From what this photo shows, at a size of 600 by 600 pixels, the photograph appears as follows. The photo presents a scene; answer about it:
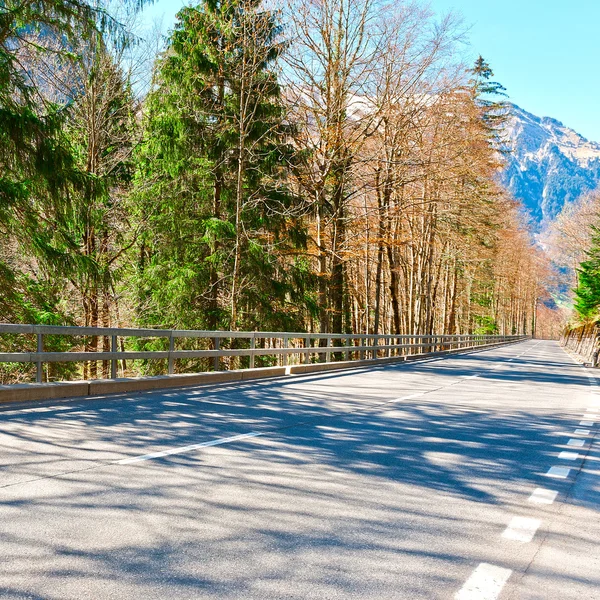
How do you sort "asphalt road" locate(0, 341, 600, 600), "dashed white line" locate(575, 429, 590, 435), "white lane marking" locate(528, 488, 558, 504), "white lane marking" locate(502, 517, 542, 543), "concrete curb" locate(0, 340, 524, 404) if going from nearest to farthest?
"asphalt road" locate(0, 341, 600, 600), "white lane marking" locate(502, 517, 542, 543), "white lane marking" locate(528, 488, 558, 504), "dashed white line" locate(575, 429, 590, 435), "concrete curb" locate(0, 340, 524, 404)

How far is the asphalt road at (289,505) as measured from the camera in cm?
A: 374

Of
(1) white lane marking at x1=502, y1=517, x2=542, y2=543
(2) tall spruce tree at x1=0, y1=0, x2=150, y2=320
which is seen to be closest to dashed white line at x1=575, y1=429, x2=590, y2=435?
(1) white lane marking at x1=502, y1=517, x2=542, y2=543

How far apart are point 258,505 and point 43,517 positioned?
1457 millimetres

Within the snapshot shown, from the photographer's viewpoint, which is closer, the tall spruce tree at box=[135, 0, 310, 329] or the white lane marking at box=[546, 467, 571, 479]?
the white lane marking at box=[546, 467, 571, 479]

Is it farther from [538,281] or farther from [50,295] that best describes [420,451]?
[538,281]

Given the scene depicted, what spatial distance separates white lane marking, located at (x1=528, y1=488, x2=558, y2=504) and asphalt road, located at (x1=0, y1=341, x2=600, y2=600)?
0.03m

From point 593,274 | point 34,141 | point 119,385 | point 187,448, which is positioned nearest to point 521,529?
point 187,448

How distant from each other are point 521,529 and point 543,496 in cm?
113

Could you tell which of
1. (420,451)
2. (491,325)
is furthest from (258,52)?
(491,325)

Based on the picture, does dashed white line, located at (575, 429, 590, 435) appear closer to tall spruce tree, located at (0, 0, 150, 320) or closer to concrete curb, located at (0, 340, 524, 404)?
concrete curb, located at (0, 340, 524, 404)

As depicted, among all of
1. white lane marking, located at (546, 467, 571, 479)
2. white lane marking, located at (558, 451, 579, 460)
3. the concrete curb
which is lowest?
white lane marking, located at (558, 451, 579, 460)

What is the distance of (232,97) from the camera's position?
2617 cm

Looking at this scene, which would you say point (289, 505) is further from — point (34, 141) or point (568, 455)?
point (34, 141)

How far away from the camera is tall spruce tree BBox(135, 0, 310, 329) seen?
2531 centimetres
